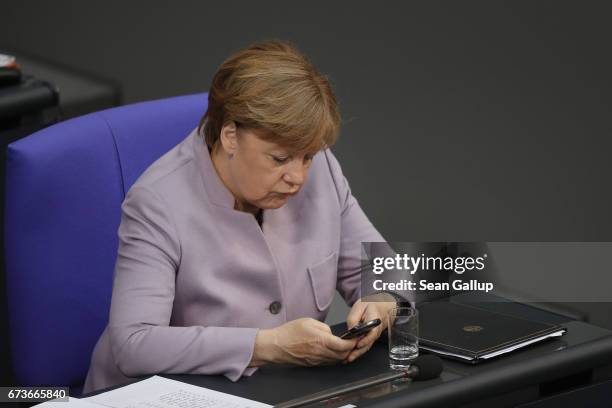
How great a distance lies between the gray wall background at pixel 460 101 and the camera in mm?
2939

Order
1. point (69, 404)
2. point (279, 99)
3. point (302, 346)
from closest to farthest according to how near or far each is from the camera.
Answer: point (69, 404) < point (302, 346) < point (279, 99)

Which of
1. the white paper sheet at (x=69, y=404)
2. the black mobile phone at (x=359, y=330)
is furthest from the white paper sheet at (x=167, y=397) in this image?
the black mobile phone at (x=359, y=330)

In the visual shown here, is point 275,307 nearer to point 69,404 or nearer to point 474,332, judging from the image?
point 474,332

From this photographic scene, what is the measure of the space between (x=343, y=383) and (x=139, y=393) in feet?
1.09

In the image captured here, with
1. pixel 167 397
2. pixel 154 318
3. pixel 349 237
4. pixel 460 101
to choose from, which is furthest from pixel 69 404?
pixel 460 101

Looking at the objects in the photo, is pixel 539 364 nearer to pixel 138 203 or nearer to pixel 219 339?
pixel 219 339

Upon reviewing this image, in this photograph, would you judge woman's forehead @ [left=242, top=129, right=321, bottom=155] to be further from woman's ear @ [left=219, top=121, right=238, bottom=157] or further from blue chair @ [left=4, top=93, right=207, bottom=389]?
blue chair @ [left=4, top=93, right=207, bottom=389]

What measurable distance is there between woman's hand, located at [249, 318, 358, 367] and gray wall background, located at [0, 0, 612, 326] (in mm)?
1294

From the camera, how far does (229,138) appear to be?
2146 millimetres

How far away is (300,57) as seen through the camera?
2.14 metres

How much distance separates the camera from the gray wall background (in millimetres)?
2939

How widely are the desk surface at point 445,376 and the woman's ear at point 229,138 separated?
447mm

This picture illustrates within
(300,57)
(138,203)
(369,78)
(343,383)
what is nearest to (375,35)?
(369,78)

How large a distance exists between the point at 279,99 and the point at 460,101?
1.16 m
